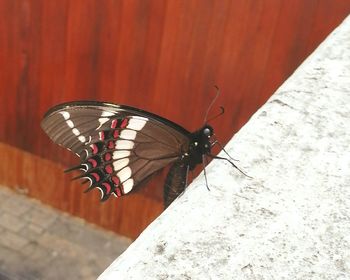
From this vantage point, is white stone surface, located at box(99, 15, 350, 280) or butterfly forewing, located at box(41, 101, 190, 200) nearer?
white stone surface, located at box(99, 15, 350, 280)

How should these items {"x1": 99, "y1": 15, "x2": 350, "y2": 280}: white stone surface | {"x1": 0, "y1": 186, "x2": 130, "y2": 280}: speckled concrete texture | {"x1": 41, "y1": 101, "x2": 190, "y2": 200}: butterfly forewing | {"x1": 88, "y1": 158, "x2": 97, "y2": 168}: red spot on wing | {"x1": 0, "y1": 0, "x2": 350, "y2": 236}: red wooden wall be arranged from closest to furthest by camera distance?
{"x1": 99, "y1": 15, "x2": 350, "y2": 280}: white stone surface, {"x1": 41, "y1": 101, "x2": 190, "y2": 200}: butterfly forewing, {"x1": 88, "y1": 158, "x2": 97, "y2": 168}: red spot on wing, {"x1": 0, "y1": 0, "x2": 350, "y2": 236}: red wooden wall, {"x1": 0, "y1": 186, "x2": 130, "y2": 280}: speckled concrete texture

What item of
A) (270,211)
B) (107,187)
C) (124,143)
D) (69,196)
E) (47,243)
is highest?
(270,211)

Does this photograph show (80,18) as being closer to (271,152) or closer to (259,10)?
(259,10)

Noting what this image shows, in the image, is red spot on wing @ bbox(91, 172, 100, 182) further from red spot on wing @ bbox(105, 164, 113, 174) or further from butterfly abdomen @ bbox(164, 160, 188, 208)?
butterfly abdomen @ bbox(164, 160, 188, 208)

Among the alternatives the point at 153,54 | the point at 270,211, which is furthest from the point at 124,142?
the point at 153,54

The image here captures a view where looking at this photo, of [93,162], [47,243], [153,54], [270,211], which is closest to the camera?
[270,211]

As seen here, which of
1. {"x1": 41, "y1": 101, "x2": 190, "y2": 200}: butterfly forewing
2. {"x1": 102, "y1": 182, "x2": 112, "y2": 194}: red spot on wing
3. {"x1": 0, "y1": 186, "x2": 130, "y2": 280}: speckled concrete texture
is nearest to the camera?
{"x1": 41, "y1": 101, "x2": 190, "y2": 200}: butterfly forewing

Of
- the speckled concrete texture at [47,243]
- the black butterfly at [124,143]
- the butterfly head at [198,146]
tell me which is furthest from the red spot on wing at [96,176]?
the speckled concrete texture at [47,243]

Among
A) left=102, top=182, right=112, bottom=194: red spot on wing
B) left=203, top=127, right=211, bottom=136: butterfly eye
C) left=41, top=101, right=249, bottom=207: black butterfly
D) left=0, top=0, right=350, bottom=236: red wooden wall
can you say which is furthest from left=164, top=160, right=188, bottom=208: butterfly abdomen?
left=0, top=0, right=350, bottom=236: red wooden wall

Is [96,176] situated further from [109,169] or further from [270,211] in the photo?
[270,211]

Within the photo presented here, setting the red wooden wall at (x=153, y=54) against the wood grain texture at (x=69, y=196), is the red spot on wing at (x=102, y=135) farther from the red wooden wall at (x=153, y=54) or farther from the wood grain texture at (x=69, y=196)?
the wood grain texture at (x=69, y=196)
